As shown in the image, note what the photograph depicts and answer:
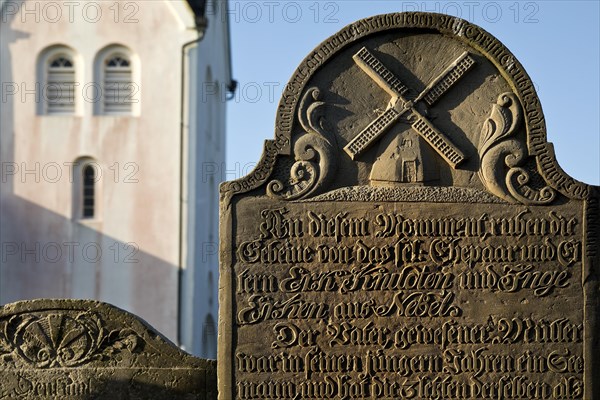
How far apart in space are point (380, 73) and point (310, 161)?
0.79m

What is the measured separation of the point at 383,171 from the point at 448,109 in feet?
2.11

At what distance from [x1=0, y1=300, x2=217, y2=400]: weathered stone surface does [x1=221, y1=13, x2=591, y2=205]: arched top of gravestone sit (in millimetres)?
1343

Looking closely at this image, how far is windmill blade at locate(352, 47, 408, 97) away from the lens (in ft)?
27.7

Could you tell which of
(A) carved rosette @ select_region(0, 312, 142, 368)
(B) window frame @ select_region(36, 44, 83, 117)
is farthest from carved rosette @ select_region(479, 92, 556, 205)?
(B) window frame @ select_region(36, 44, 83, 117)

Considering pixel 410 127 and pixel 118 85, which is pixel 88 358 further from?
pixel 118 85

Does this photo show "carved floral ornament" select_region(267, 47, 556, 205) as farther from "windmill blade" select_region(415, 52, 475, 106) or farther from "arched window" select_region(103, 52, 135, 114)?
"arched window" select_region(103, 52, 135, 114)

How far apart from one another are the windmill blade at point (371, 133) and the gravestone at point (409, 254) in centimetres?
1

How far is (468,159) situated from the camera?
27.7 ft

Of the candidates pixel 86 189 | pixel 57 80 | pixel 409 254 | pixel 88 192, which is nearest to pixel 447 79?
pixel 409 254

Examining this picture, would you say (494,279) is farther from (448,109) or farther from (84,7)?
(84,7)

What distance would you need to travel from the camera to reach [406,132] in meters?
8.46

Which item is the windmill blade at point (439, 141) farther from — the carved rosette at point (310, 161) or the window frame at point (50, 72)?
the window frame at point (50, 72)

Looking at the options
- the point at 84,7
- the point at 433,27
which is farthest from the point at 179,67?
the point at 433,27

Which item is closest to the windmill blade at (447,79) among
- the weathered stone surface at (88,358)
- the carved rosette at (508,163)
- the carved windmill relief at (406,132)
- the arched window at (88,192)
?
the carved windmill relief at (406,132)
